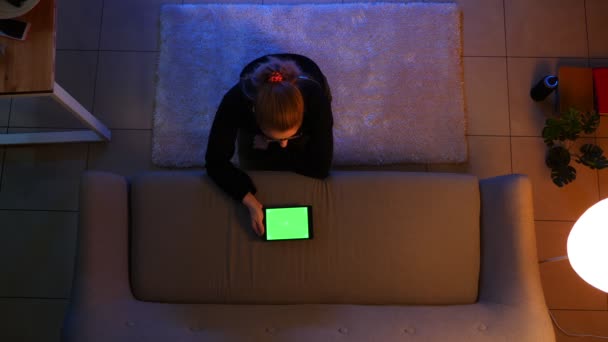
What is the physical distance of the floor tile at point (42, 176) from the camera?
226 cm

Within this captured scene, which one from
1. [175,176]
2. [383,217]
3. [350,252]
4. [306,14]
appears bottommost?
[350,252]

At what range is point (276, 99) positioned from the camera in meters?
1.35

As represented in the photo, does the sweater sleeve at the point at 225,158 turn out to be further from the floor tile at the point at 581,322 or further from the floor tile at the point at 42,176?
the floor tile at the point at 581,322

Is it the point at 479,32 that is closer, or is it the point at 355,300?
the point at 355,300

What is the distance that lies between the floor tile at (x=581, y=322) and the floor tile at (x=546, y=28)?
4.77ft

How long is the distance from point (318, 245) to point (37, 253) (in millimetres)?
1586

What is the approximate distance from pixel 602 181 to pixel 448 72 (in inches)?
41.1

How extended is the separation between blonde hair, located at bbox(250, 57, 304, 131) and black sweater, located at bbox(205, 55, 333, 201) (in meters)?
0.13

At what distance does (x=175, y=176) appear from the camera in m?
1.81

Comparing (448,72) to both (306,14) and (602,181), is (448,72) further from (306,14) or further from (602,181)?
(602,181)

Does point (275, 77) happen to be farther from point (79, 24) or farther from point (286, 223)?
point (79, 24)

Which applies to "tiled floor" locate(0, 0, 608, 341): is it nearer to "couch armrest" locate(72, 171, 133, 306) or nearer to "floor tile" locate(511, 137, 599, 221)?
"floor tile" locate(511, 137, 599, 221)

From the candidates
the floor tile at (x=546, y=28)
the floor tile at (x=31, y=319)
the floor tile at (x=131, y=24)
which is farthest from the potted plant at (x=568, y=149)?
the floor tile at (x=31, y=319)

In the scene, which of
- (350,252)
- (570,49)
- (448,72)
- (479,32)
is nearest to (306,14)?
(448,72)
